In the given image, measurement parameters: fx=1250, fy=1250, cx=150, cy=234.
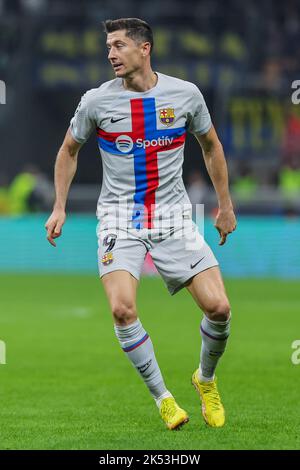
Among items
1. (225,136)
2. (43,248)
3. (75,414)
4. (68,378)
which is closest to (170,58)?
(225,136)

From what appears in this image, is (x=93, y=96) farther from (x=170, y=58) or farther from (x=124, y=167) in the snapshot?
(x=170, y=58)

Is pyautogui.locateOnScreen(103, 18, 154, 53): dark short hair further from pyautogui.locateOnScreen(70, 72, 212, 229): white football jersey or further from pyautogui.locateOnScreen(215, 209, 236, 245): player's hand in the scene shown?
pyautogui.locateOnScreen(215, 209, 236, 245): player's hand

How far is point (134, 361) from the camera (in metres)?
7.28

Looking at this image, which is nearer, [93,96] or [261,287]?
[93,96]

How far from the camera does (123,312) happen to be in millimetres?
7117

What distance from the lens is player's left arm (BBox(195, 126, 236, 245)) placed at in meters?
7.62

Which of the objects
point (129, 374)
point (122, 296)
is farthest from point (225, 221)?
point (129, 374)

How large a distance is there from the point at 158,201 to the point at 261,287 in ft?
36.2

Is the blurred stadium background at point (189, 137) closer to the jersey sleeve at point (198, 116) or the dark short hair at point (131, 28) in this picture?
the jersey sleeve at point (198, 116)

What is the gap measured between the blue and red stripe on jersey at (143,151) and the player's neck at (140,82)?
8cm

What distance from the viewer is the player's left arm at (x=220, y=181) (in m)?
7.62

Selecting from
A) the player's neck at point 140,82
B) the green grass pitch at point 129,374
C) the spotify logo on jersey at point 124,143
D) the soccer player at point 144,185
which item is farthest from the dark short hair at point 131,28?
the green grass pitch at point 129,374

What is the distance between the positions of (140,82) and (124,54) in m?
0.20

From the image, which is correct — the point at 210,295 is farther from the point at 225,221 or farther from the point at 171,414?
the point at 171,414
